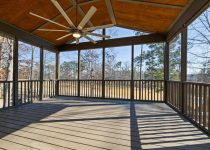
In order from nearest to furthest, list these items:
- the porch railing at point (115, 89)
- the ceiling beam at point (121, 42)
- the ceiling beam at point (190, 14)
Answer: the ceiling beam at point (190, 14), the ceiling beam at point (121, 42), the porch railing at point (115, 89)

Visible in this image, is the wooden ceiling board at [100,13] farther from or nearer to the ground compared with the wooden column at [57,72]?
farther from the ground

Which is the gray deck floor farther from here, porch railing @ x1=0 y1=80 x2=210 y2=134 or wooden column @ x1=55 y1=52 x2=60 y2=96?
wooden column @ x1=55 y1=52 x2=60 y2=96

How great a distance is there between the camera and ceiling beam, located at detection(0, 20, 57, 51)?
5718 mm

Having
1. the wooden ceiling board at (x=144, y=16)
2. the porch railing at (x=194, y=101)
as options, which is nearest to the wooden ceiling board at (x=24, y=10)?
the wooden ceiling board at (x=144, y=16)

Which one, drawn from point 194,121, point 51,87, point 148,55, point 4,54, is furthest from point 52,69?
point 194,121

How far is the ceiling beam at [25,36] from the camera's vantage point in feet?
18.8

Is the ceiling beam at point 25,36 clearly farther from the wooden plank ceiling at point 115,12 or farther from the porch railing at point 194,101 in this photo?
the porch railing at point 194,101

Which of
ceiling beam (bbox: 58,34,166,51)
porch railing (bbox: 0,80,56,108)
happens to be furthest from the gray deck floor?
ceiling beam (bbox: 58,34,166,51)

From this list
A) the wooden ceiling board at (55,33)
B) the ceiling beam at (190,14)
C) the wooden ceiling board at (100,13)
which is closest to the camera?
the ceiling beam at (190,14)

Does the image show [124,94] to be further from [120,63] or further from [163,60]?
[163,60]

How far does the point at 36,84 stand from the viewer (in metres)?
7.54

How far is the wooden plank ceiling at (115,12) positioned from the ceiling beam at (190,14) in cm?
16

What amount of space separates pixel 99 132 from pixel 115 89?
4741mm

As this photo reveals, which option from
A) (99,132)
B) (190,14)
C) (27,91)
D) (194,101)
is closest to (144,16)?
(190,14)
